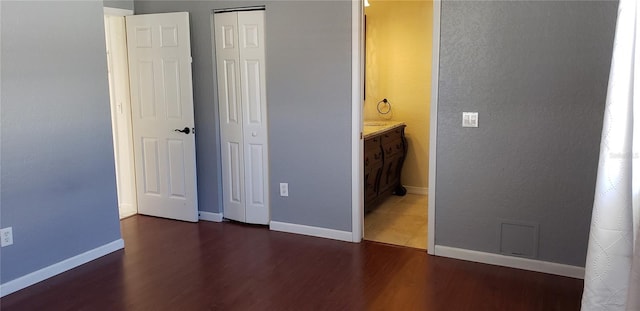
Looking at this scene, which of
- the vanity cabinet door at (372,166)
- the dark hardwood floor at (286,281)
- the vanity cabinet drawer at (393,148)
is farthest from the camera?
the vanity cabinet drawer at (393,148)

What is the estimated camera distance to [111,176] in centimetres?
375

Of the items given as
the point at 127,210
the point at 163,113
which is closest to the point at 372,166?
the point at 163,113

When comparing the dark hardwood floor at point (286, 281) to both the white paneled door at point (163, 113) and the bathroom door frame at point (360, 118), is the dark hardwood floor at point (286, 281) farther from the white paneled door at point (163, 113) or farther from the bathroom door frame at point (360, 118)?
the white paneled door at point (163, 113)

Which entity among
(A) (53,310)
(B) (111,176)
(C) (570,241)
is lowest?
(A) (53,310)

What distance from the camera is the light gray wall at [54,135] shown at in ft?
10.0

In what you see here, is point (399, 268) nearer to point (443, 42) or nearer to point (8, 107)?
point (443, 42)

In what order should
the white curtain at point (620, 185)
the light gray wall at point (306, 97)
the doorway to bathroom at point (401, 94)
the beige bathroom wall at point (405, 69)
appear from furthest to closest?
the beige bathroom wall at point (405, 69) → the doorway to bathroom at point (401, 94) → the light gray wall at point (306, 97) → the white curtain at point (620, 185)

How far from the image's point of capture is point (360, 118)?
12.6 ft

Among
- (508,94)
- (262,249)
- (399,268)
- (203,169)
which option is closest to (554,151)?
(508,94)

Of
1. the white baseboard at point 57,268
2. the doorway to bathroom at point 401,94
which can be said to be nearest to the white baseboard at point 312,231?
the doorway to bathroom at point 401,94

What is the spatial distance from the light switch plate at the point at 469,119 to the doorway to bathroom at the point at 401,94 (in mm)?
1512

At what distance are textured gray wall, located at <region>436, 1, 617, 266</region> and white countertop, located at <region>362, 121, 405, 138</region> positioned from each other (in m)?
1.08

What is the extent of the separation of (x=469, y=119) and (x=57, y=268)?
298 centimetres

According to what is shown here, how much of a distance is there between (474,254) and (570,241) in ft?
2.06
